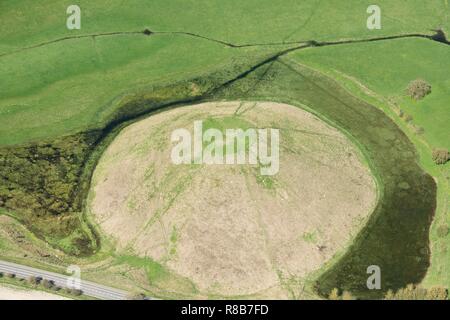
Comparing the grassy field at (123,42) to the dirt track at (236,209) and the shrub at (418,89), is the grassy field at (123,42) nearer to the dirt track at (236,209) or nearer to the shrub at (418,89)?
the shrub at (418,89)

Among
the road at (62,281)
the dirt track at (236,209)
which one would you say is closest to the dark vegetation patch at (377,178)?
the dirt track at (236,209)

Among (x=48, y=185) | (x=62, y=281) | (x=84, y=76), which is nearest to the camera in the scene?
(x=62, y=281)

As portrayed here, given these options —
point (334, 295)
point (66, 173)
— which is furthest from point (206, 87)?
point (334, 295)

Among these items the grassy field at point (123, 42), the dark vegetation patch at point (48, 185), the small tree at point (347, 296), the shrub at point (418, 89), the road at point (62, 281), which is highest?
the grassy field at point (123, 42)

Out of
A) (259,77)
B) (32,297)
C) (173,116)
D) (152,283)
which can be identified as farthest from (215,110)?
(32,297)

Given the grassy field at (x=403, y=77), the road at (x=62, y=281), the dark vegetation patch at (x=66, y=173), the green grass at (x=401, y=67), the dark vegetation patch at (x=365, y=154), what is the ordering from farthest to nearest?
the green grass at (x=401, y=67) < the grassy field at (x=403, y=77) < the dark vegetation patch at (x=66, y=173) < the dark vegetation patch at (x=365, y=154) < the road at (x=62, y=281)

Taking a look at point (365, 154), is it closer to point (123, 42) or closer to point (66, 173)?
point (66, 173)

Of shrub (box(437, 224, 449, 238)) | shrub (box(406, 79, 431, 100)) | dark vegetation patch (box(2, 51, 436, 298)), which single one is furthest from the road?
shrub (box(406, 79, 431, 100))
